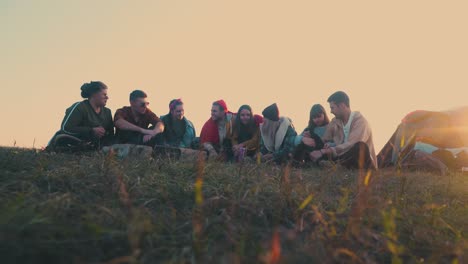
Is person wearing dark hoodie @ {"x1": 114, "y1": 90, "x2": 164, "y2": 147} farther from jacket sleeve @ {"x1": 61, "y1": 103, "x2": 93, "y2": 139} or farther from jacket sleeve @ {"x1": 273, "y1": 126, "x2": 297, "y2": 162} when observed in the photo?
jacket sleeve @ {"x1": 273, "y1": 126, "x2": 297, "y2": 162}

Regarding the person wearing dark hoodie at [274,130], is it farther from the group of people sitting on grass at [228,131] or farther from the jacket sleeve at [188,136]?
the jacket sleeve at [188,136]

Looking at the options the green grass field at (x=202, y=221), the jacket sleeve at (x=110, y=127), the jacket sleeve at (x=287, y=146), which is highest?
the jacket sleeve at (x=110, y=127)

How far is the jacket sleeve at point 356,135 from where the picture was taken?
277 inches

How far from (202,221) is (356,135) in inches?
212

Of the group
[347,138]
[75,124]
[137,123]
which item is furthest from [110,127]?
[347,138]

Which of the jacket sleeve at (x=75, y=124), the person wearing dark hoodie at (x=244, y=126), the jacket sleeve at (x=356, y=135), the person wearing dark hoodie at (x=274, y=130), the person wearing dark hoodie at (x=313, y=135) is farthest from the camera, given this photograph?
the person wearing dark hoodie at (x=244, y=126)

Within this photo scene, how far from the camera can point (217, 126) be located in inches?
369

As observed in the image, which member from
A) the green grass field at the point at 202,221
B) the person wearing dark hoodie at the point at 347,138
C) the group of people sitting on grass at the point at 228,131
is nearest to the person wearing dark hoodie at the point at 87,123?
the group of people sitting on grass at the point at 228,131

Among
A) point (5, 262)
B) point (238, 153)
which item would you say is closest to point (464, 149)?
point (238, 153)

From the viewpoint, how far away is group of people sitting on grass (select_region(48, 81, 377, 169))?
6871mm

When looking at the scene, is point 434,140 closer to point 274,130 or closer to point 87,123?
point 274,130

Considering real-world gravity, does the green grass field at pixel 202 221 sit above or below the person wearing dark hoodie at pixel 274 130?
below

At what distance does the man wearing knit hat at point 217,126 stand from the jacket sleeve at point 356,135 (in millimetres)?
2922

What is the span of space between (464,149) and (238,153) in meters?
4.37
